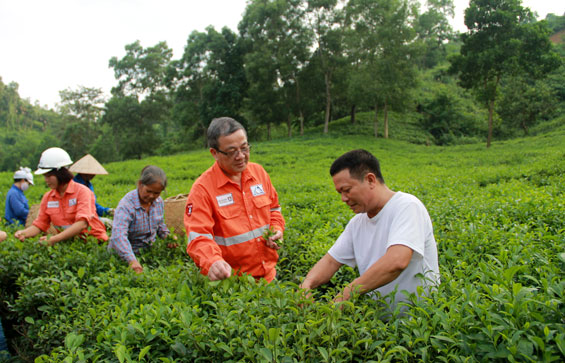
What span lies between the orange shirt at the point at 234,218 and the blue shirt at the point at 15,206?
5.12 metres

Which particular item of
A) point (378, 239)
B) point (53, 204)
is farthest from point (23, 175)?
point (378, 239)

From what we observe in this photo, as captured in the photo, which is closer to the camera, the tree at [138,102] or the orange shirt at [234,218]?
the orange shirt at [234,218]

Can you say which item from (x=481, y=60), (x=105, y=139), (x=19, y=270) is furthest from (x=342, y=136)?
(x=19, y=270)

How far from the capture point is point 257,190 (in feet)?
9.65

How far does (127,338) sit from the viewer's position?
1.95 m

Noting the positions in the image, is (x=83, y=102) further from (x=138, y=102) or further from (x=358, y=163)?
(x=358, y=163)

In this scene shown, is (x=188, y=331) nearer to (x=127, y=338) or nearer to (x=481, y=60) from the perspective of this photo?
(x=127, y=338)

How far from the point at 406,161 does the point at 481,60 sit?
7.82 meters

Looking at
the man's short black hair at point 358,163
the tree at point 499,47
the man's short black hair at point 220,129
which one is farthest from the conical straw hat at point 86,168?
the tree at point 499,47

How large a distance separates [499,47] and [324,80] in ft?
45.7

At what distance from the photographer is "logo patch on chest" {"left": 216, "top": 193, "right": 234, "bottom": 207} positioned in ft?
9.00

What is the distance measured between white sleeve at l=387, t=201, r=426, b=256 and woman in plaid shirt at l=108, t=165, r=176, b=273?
2.24m

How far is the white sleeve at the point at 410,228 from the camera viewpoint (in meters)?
2.05

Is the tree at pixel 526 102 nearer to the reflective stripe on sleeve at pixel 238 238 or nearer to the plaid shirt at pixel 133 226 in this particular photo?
the plaid shirt at pixel 133 226
